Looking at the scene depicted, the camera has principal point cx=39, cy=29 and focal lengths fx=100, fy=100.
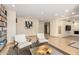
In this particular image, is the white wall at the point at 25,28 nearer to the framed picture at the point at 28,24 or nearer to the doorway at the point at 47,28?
the framed picture at the point at 28,24

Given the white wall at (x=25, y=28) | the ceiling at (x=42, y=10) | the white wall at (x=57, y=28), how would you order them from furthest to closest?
the white wall at (x=57, y=28) < the white wall at (x=25, y=28) < the ceiling at (x=42, y=10)

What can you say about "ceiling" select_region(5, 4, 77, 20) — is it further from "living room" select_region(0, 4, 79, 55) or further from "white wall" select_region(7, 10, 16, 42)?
"white wall" select_region(7, 10, 16, 42)

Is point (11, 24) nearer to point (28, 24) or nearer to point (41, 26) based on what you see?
point (28, 24)

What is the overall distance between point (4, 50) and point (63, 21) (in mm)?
1705

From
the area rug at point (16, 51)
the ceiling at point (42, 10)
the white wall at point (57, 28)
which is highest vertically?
the ceiling at point (42, 10)

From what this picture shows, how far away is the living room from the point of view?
8.14 feet

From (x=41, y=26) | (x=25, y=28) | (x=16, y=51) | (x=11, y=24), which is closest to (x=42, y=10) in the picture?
(x=41, y=26)

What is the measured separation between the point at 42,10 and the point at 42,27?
0.46 m

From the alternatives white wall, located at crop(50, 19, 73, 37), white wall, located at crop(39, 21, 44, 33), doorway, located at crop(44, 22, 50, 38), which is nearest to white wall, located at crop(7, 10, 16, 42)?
white wall, located at crop(39, 21, 44, 33)

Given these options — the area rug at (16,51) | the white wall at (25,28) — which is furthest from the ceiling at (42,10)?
the area rug at (16,51)

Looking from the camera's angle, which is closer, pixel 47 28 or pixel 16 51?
pixel 16 51

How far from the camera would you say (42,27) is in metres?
2.70

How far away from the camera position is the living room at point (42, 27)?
248 centimetres

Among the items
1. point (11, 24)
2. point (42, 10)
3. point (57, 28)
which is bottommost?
point (57, 28)
